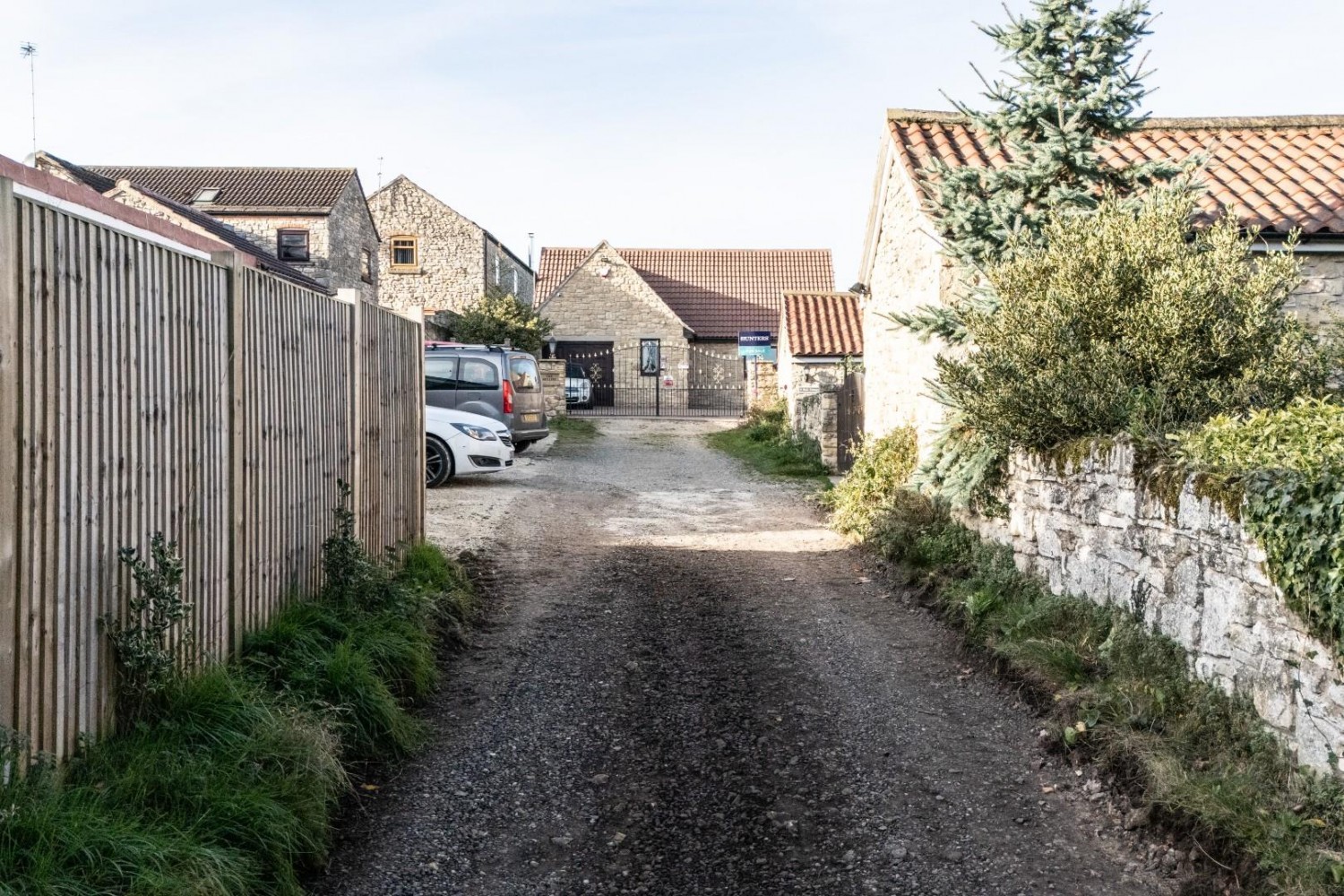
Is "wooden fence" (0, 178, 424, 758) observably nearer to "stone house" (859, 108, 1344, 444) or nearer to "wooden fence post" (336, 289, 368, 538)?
"wooden fence post" (336, 289, 368, 538)

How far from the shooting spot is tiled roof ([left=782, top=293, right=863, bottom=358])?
26219 mm

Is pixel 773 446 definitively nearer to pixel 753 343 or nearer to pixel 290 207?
pixel 753 343

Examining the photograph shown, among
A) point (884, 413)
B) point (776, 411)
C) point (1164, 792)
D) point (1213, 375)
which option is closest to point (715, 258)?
point (776, 411)

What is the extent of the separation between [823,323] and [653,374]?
548 inches

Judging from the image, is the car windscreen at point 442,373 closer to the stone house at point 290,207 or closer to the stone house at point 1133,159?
the stone house at point 1133,159

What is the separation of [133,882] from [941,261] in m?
9.75

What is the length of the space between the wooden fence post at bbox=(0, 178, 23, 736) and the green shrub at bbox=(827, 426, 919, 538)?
335 inches

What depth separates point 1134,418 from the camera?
22.2 feet

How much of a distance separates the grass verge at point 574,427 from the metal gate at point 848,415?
7718mm

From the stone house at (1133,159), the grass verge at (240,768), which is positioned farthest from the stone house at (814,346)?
the grass verge at (240,768)

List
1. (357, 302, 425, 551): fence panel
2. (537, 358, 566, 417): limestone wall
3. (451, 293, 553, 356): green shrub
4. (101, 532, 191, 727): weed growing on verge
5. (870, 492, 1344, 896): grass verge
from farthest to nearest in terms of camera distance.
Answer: (451, 293, 553, 356): green shrub → (537, 358, 566, 417): limestone wall → (357, 302, 425, 551): fence panel → (101, 532, 191, 727): weed growing on verge → (870, 492, 1344, 896): grass verge

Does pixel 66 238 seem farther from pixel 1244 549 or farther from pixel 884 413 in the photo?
pixel 884 413

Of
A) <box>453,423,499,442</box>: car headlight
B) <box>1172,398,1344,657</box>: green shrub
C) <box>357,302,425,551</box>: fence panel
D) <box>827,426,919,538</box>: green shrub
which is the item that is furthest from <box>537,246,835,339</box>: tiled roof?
<box>1172,398,1344,657</box>: green shrub

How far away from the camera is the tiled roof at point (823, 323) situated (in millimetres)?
26219
